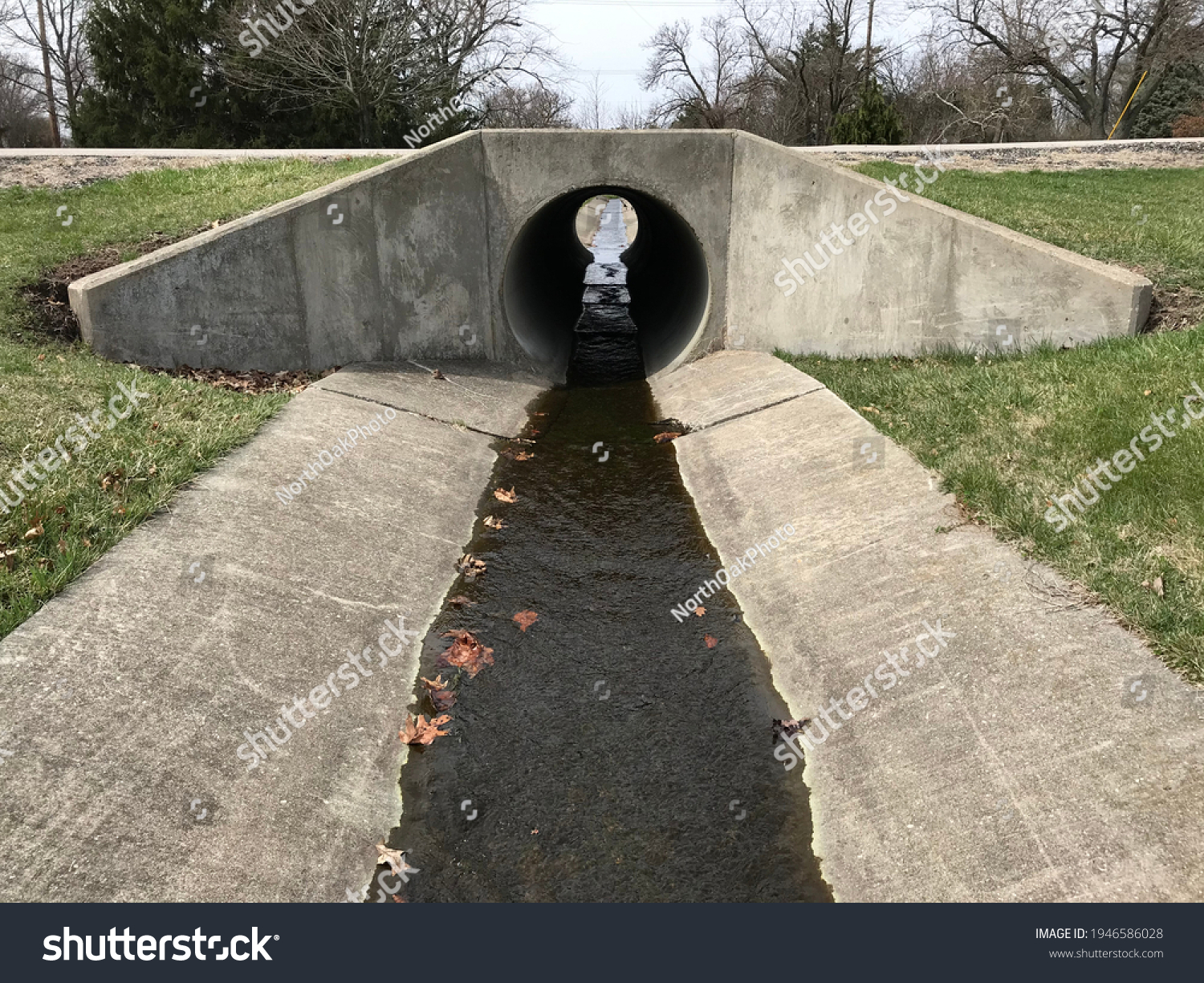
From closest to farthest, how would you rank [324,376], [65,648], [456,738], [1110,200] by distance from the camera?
1. [65,648]
2. [456,738]
3. [324,376]
4. [1110,200]

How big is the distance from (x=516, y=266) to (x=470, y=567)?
8.00 m

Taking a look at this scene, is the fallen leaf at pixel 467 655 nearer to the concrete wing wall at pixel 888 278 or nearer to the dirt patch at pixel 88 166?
the concrete wing wall at pixel 888 278

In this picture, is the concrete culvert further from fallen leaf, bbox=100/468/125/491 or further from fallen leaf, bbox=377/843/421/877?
fallen leaf, bbox=377/843/421/877

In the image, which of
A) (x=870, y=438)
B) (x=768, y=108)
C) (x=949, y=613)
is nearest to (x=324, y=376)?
(x=870, y=438)

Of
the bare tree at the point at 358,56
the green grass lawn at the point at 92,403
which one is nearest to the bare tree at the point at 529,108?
the bare tree at the point at 358,56

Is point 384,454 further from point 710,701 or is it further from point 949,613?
point 949,613

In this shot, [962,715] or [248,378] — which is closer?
[962,715]

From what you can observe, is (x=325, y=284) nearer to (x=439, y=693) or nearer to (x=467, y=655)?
(x=467, y=655)

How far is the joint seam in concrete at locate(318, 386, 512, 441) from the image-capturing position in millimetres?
11789

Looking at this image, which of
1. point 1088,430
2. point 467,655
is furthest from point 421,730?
point 1088,430

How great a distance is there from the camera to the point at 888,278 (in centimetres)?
1277

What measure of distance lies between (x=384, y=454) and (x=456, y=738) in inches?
180

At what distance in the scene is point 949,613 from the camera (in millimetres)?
6820

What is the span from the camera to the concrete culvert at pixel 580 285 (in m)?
15.2
